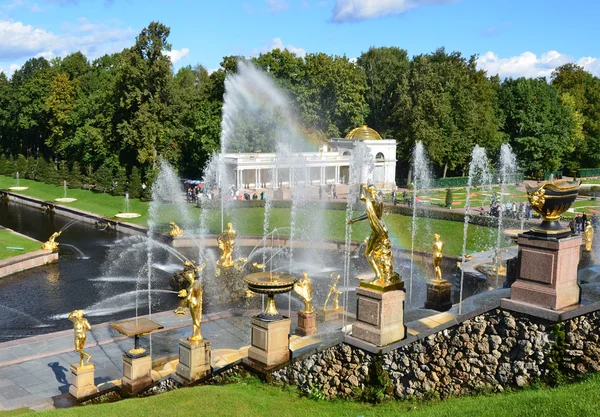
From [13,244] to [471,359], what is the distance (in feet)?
93.7

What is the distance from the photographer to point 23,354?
17078 mm

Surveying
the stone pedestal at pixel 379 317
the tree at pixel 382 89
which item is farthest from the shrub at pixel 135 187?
the stone pedestal at pixel 379 317

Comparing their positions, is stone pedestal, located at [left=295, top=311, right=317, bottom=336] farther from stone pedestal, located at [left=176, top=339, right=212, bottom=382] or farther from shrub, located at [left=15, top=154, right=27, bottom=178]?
shrub, located at [left=15, top=154, right=27, bottom=178]

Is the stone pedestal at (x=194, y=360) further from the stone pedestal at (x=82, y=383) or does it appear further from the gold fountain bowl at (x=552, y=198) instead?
the gold fountain bowl at (x=552, y=198)

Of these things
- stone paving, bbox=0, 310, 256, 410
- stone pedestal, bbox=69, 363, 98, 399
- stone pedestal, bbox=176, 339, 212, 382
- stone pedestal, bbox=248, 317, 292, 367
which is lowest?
stone paving, bbox=0, 310, 256, 410

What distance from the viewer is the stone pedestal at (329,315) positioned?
1936cm

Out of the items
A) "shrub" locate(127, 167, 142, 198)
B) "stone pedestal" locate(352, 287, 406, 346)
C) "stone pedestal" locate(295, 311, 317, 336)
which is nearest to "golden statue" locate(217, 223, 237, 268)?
"stone pedestal" locate(295, 311, 317, 336)

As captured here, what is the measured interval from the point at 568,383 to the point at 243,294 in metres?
15.2

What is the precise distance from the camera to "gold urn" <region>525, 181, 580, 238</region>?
10945mm

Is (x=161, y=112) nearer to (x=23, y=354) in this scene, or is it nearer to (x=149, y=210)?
(x=149, y=210)

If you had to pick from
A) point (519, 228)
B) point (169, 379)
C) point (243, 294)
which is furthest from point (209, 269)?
point (519, 228)

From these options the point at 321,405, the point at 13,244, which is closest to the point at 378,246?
the point at 321,405

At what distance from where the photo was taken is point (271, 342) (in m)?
12.7

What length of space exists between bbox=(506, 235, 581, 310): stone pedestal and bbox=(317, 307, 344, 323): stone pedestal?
29.6 ft
